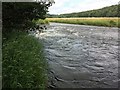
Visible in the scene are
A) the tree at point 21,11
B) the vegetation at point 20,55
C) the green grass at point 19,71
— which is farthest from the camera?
the tree at point 21,11

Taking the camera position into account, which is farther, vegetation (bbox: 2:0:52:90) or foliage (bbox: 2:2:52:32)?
foliage (bbox: 2:2:52:32)

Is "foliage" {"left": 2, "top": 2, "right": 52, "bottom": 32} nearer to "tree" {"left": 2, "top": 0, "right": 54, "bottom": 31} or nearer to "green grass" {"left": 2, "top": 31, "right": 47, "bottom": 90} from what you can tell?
"tree" {"left": 2, "top": 0, "right": 54, "bottom": 31}

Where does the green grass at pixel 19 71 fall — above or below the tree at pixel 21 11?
below

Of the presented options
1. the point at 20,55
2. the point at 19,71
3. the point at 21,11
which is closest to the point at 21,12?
the point at 21,11

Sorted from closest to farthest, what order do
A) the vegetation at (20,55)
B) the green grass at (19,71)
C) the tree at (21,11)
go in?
the green grass at (19,71) < the vegetation at (20,55) < the tree at (21,11)

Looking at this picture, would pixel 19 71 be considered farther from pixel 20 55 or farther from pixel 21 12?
pixel 21 12

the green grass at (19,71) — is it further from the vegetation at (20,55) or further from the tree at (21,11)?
the tree at (21,11)

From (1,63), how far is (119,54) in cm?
1069

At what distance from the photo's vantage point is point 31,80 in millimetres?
6816

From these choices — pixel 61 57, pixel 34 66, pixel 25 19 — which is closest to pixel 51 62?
pixel 61 57

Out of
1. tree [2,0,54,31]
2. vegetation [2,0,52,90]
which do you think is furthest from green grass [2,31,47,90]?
tree [2,0,54,31]

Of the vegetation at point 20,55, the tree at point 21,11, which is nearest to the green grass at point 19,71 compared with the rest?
the vegetation at point 20,55

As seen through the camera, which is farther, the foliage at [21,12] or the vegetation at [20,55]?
the foliage at [21,12]

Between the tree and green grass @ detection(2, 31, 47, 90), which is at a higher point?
the tree
